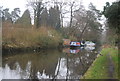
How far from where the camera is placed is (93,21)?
51.7m

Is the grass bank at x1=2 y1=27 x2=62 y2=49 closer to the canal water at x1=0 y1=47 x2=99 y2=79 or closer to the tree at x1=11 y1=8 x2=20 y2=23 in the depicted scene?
the canal water at x1=0 y1=47 x2=99 y2=79

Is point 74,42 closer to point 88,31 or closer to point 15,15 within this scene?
point 88,31

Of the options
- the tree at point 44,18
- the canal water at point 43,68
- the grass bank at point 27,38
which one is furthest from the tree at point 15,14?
the canal water at point 43,68

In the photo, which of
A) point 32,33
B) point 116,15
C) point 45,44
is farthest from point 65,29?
point 116,15

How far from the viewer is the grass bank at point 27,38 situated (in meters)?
23.0

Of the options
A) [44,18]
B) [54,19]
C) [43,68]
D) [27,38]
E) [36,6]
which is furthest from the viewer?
[54,19]

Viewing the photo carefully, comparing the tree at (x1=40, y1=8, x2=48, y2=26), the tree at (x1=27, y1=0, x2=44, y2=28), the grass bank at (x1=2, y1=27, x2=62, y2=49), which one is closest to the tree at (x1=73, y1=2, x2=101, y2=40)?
the tree at (x1=40, y1=8, x2=48, y2=26)

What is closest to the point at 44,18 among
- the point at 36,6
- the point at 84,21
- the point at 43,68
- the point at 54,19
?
the point at 54,19

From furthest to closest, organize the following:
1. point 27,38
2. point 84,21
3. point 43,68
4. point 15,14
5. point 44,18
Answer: point 15,14 < point 44,18 < point 84,21 < point 27,38 < point 43,68

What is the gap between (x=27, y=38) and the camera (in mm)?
26781

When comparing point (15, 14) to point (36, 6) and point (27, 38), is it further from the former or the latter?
point (27, 38)

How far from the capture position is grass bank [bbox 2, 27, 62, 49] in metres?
23.0

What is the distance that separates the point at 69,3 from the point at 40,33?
16.5 meters

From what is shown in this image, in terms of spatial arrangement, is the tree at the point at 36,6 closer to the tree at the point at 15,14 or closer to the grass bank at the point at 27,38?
the grass bank at the point at 27,38
